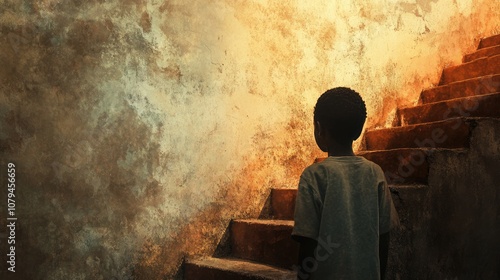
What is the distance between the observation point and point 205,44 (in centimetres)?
364

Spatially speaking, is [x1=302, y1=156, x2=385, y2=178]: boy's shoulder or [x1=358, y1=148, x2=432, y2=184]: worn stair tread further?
[x1=358, y1=148, x2=432, y2=184]: worn stair tread

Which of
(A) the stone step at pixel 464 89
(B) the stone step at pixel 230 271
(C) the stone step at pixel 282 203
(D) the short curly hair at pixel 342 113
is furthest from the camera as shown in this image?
(A) the stone step at pixel 464 89

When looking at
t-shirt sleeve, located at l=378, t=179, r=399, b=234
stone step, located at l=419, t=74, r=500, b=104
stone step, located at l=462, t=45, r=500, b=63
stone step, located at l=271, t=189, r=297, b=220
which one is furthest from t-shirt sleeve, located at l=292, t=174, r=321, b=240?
stone step, located at l=462, t=45, r=500, b=63

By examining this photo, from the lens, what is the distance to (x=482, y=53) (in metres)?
5.02

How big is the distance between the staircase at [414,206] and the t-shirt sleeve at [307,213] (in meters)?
0.97

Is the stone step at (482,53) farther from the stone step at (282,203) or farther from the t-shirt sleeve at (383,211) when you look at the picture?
the t-shirt sleeve at (383,211)

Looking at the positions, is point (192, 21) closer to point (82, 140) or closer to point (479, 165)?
point (82, 140)

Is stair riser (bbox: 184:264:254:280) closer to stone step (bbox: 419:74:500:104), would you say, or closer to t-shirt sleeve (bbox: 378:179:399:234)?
t-shirt sleeve (bbox: 378:179:399:234)

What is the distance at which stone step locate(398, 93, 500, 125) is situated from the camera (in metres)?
3.77

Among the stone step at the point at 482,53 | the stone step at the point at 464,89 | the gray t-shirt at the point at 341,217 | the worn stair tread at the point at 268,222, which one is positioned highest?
the stone step at the point at 482,53

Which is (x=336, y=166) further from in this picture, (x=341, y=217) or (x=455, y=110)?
(x=455, y=110)

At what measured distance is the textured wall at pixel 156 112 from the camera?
2.84 meters

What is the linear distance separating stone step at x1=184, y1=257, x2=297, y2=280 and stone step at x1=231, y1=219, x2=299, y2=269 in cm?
8

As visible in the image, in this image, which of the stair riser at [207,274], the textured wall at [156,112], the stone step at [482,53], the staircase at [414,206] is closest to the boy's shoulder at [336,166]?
the staircase at [414,206]
